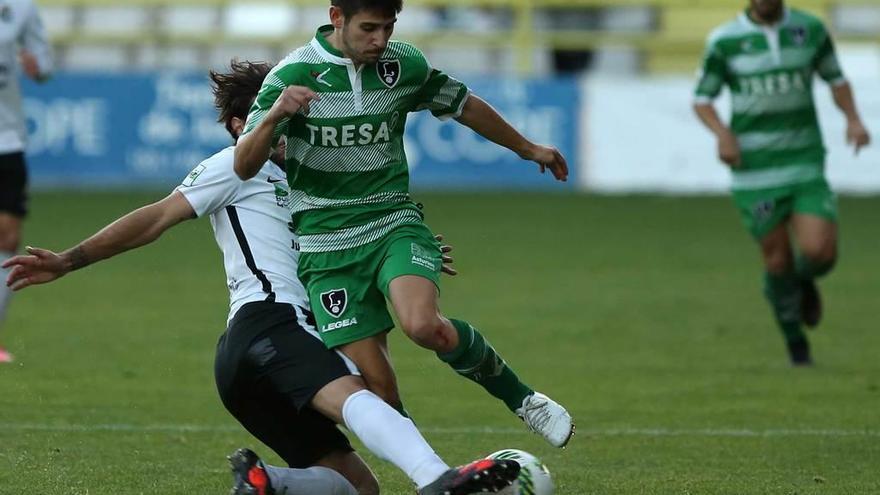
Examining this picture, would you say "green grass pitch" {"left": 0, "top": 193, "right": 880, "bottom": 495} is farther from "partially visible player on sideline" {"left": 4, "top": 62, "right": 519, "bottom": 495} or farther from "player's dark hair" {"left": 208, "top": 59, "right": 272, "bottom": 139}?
"player's dark hair" {"left": 208, "top": 59, "right": 272, "bottom": 139}

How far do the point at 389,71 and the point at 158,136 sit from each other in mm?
16876

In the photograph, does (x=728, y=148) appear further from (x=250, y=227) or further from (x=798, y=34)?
(x=250, y=227)

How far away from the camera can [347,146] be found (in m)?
5.77

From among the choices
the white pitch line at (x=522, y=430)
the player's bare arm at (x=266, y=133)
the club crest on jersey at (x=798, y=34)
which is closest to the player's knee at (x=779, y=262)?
the club crest on jersey at (x=798, y=34)

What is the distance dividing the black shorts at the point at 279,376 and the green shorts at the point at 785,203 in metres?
4.80

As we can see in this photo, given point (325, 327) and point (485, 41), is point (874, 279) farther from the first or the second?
point (485, 41)

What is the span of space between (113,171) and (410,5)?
17.1ft

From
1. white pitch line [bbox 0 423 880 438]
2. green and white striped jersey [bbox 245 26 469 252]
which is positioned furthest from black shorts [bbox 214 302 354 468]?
white pitch line [bbox 0 423 880 438]

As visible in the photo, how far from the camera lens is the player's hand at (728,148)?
32.3 ft

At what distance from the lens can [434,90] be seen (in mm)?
6020

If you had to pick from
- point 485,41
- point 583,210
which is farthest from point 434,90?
point 485,41

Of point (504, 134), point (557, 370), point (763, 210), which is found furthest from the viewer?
point (763, 210)

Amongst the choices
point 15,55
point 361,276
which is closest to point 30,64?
point 15,55

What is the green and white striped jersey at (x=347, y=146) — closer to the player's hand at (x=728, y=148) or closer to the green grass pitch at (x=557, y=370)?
the green grass pitch at (x=557, y=370)
